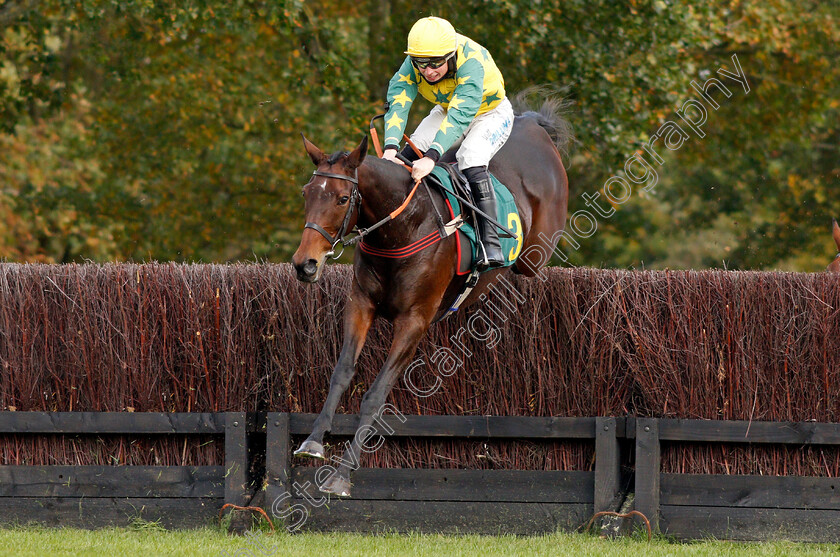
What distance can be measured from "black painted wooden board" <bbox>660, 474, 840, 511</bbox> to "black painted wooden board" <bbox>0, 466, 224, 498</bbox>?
10.2 ft

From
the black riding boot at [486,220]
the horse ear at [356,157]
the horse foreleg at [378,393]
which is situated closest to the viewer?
the horse foreleg at [378,393]

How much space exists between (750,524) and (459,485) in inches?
77.0

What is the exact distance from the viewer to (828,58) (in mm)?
18781

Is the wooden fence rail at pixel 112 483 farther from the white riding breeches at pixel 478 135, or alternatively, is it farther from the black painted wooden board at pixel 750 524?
the black painted wooden board at pixel 750 524

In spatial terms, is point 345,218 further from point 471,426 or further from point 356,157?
point 471,426

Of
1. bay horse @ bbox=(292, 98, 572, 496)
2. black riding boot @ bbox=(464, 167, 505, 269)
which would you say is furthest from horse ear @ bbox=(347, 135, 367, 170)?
black riding boot @ bbox=(464, 167, 505, 269)

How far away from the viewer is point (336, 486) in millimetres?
5414

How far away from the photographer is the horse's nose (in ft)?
17.0

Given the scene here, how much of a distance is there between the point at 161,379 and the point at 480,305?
2.33 m

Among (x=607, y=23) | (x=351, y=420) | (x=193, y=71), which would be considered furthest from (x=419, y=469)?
(x=193, y=71)

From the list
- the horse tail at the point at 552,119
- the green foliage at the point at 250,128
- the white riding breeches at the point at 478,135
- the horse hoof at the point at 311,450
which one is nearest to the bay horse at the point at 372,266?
the horse hoof at the point at 311,450

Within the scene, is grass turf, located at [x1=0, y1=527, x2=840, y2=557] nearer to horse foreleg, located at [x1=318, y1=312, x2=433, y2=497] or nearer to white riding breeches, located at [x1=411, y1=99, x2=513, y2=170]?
horse foreleg, located at [x1=318, y1=312, x2=433, y2=497]

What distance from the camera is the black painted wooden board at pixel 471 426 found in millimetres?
6812

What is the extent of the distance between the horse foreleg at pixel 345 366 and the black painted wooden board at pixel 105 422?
4.33ft
